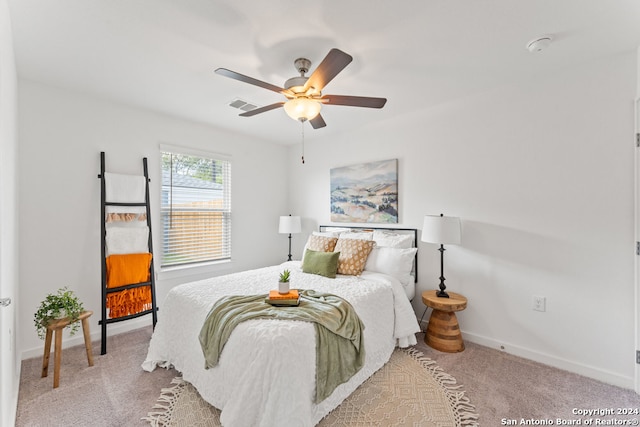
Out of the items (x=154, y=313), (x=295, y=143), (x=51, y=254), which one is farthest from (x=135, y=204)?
(x=295, y=143)

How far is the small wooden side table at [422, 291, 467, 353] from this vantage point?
8.73 ft

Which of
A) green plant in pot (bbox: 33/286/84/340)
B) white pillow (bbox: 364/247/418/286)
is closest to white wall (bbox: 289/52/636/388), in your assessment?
white pillow (bbox: 364/247/418/286)

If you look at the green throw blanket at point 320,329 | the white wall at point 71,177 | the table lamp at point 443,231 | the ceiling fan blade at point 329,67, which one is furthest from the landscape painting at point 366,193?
the white wall at point 71,177

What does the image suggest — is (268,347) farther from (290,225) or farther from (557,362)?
(290,225)

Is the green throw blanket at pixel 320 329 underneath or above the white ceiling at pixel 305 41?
underneath

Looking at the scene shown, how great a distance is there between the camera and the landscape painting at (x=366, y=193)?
11.6 feet

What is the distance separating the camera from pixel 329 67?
1.72 meters

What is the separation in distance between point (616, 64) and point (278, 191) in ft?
13.3

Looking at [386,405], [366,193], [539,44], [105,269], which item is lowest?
[386,405]

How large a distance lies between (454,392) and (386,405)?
0.56 m

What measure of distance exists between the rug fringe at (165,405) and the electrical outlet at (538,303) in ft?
10.0

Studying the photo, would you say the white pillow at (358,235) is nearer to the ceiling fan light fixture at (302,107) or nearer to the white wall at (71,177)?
the ceiling fan light fixture at (302,107)

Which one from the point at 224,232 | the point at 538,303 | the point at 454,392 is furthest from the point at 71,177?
the point at 538,303

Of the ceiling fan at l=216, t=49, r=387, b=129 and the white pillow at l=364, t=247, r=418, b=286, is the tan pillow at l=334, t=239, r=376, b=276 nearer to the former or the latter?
the white pillow at l=364, t=247, r=418, b=286
